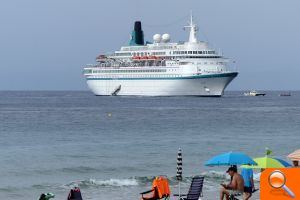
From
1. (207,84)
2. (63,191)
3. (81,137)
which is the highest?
(207,84)

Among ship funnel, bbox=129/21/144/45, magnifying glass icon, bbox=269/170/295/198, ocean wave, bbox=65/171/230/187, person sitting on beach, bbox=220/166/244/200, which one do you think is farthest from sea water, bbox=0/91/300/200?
ship funnel, bbox=129/21/144/45

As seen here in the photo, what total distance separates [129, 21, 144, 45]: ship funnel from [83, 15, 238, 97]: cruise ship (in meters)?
6.22

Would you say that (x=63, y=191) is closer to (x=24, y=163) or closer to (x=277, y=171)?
(x=24, y=163)

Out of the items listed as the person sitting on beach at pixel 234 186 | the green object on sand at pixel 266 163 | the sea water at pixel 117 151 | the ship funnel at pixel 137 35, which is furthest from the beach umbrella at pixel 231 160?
the ship funnel at pixel 137 35

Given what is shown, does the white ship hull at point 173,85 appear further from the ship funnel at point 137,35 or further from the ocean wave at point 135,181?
the ocean wave at point 135,181

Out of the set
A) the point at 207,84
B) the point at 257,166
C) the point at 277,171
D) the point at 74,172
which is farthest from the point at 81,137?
the point at 207,84

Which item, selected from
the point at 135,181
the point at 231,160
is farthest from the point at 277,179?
the point at 135,181

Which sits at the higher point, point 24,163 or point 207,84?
point 207,84

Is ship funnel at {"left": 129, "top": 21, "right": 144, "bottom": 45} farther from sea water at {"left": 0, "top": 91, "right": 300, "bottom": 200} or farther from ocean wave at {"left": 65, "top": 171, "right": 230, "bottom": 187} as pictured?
ocean wave at {"left": 65, "top": 171, "right": 230, "bottom": 187}

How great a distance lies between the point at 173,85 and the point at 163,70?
276 cm

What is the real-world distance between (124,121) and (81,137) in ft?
61.8

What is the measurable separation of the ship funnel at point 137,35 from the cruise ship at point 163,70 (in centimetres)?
622

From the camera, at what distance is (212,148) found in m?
36.8

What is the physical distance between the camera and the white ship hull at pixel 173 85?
361 feet
